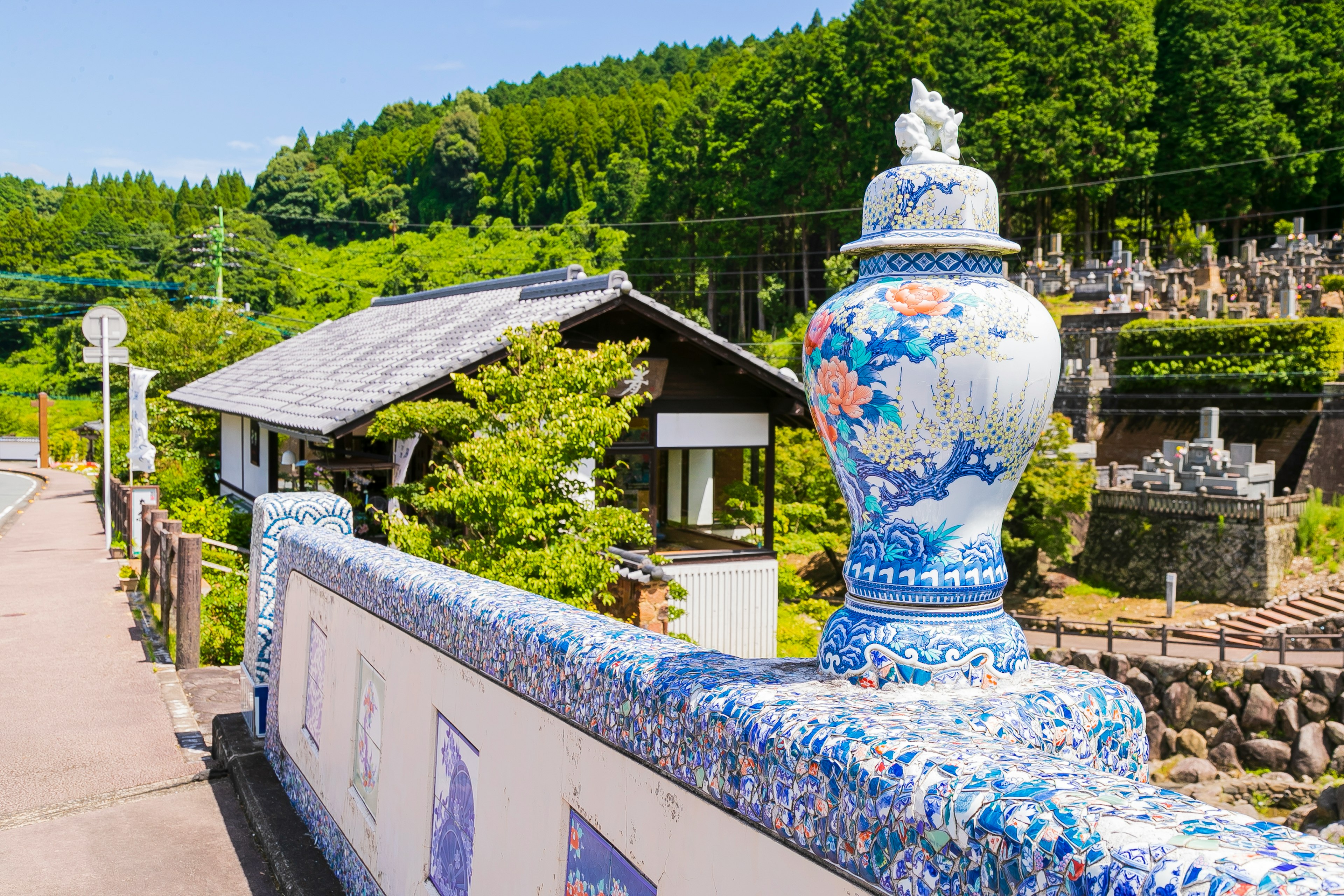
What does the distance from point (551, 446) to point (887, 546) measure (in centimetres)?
694

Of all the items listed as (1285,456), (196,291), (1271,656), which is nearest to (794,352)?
(1285,456)

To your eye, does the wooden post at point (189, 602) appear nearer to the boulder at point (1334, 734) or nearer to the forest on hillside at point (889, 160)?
the boulder at point (1334, 734)

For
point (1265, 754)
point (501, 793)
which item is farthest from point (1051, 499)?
point (501, 793)

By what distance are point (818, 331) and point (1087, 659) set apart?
2506 centimetres

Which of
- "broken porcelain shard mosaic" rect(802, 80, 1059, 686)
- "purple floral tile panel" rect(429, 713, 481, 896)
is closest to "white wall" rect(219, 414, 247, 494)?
"purple floral tile panel" rect(429, 713, 481, 896)

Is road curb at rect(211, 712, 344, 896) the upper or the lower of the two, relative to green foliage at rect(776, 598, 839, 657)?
upper

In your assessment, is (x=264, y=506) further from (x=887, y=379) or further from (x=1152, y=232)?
(x=1152, y=232)

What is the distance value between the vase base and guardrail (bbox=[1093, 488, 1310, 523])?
31.7 metres

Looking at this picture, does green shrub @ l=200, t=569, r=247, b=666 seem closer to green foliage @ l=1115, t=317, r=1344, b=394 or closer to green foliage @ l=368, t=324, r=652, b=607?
green foliage @ l=368, t=324, r=652, b=607

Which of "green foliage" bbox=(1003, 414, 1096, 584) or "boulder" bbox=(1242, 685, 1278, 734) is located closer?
"boulder" bbox=(1242, 685, 1278, 734)

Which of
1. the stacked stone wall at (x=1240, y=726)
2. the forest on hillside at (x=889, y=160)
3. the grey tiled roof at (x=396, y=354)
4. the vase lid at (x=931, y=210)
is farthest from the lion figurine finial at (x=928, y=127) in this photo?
the forest on hillside at (x=889, y=160)

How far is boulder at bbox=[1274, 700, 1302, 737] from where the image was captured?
74.3ft

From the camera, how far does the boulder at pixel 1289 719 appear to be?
22.7 meters

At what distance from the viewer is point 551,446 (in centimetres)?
971
